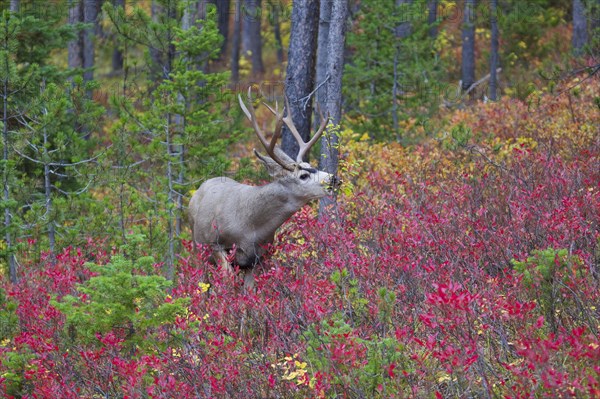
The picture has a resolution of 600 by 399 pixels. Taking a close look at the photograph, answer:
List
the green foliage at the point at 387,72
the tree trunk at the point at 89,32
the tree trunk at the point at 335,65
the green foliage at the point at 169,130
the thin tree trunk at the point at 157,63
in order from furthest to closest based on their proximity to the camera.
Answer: the tree trunk at the point at 89,32 < the green foliage at the point at 387,72 < the thin tree trunk at the point at 157,63 < the tree trunk at the point at 335,65 < the green foliage at the point at 169,130

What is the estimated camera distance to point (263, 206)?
8812mm

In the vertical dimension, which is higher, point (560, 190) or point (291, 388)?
point (560, 190)

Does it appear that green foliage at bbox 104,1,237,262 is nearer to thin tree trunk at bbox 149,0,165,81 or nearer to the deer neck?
thin tree trunk at bbox 149,0,165,81

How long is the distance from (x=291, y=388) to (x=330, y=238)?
280 cm

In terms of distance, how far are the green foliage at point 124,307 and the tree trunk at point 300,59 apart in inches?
237

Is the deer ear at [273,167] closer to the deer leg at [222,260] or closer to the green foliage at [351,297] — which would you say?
the deer leg at [222,260]

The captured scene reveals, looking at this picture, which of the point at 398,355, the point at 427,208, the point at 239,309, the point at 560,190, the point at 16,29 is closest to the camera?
the point at 398,355

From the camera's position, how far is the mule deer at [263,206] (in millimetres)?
8672

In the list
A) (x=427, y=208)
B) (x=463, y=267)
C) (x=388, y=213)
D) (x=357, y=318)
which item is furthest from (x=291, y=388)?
(x=427, y=208)

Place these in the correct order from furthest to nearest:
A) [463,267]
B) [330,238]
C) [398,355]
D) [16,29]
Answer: [16,29] < [330,238] < [463,267] < [398,355]

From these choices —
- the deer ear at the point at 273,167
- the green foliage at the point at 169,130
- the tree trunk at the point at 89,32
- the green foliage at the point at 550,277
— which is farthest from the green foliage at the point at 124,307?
the tree trunk at the point at 89,32

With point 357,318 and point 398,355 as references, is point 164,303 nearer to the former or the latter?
point 357,318

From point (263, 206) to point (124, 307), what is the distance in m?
2.55

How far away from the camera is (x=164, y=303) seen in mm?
6605
